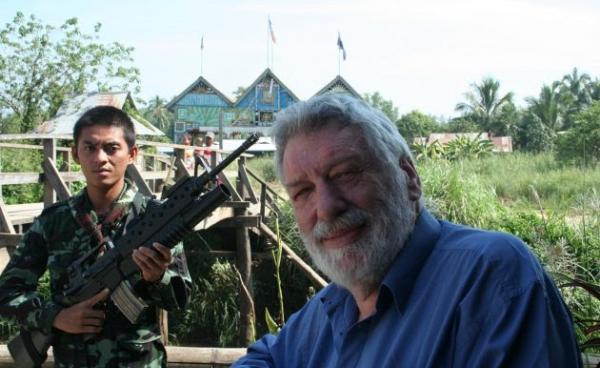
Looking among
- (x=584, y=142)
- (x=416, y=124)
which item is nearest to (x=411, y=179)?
(x=584, y=142)

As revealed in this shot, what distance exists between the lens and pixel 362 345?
1.38m

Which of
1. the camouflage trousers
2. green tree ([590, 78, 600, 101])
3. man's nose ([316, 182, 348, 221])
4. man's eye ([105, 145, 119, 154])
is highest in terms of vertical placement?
green tree ([590, 78, 600, 101])

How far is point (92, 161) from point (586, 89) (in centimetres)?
5599

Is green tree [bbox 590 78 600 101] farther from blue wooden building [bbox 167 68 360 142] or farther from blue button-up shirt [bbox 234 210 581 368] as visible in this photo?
blue button-up shirt [bbox 234 210 581 368]

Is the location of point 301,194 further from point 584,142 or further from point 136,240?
point 584,142

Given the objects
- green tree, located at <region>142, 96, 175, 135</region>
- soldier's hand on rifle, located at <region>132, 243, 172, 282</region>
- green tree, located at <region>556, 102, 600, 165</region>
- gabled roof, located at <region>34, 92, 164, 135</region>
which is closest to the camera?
soldier's hand on rifle, located at <region>132, 243, 172, 282</region>

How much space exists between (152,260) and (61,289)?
1.66 feet

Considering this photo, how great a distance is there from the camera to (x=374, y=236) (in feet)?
4.60

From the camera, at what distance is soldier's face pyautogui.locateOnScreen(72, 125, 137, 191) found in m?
2.68

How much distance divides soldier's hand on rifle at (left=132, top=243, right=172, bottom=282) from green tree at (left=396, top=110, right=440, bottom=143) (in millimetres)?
51482

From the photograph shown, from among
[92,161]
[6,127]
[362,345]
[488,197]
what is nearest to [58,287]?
[92,161]

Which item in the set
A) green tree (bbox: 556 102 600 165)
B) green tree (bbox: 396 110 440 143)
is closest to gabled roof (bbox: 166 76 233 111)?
green tree (bbox: 396 110 440 143)

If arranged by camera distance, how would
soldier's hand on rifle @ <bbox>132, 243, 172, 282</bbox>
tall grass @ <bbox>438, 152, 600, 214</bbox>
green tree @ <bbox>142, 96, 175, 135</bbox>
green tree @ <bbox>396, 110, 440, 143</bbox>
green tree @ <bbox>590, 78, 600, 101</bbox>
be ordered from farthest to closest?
green tree @ <bbox>142, 96, 175, 135</bbox>, green tree @ <bbox>396, 110, 440, 143</bbox>, green tree @ <bbox>590, 78, 600, 101</bbox>, tall grass @ <bbox>438, 152, 600, 214</bbox>, soldier's hand on rifle @ <bbox>132, 243, 172, 282</bbox>

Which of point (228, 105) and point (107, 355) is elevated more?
point (228, 105)
